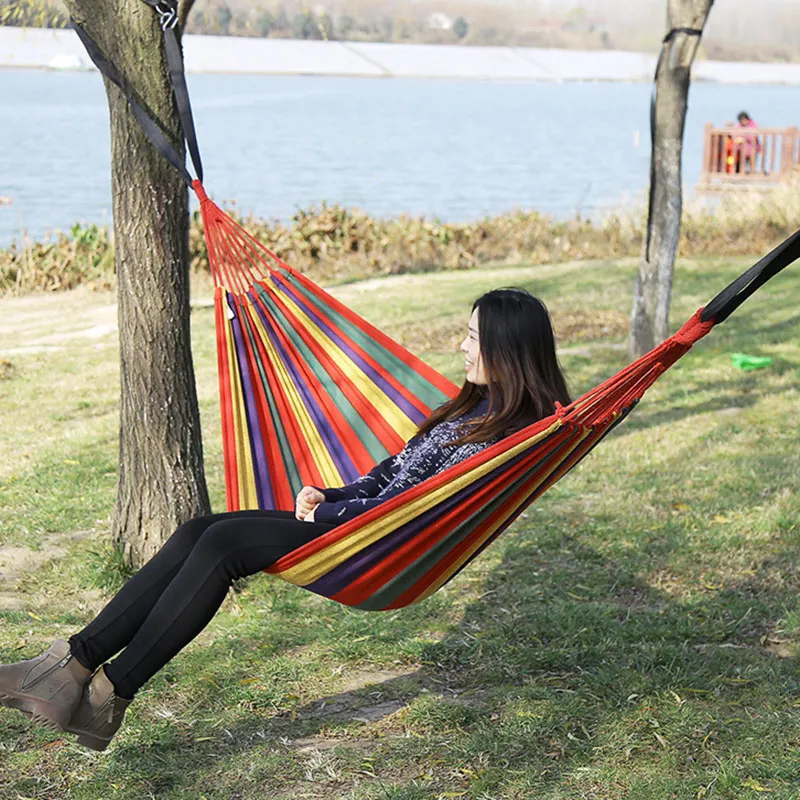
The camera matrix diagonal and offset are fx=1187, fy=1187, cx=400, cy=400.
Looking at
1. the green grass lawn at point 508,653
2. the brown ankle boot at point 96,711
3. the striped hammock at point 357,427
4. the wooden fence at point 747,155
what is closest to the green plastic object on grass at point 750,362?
the green grass lawn at point 508,653

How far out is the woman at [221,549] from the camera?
1.96m

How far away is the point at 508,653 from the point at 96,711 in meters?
1.01

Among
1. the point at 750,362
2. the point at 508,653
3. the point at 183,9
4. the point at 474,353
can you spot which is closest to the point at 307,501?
the point at 474,353

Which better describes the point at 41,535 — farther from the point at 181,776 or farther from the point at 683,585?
the point at 683,585

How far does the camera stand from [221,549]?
79.7 inches

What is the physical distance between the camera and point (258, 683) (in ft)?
8.24

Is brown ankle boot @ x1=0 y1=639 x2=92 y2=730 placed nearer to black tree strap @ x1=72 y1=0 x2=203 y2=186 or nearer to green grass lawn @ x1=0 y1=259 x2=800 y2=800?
green grass lawn @ x1=0 y1=259 x2=800 y2=800

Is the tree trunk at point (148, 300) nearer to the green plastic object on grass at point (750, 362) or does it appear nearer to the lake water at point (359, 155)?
the green plastic object on grass at point (750, 362)

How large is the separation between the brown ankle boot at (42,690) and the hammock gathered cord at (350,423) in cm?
39

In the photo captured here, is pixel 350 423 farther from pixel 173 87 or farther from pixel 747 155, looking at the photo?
pixel 747 155

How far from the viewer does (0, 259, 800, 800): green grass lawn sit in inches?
84.4

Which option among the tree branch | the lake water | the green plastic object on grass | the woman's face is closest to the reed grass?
the lake water

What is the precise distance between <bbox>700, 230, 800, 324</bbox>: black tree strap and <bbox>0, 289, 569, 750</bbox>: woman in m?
0.35

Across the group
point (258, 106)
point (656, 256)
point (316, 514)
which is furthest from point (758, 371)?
point (258, 106)
